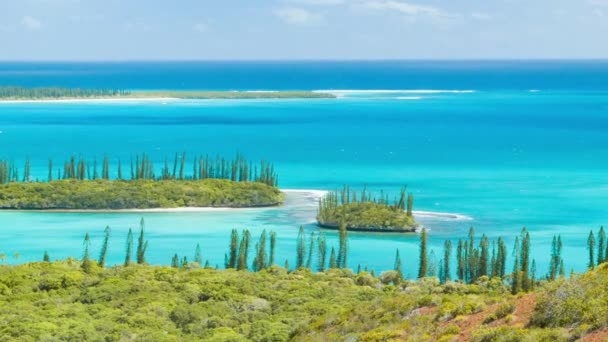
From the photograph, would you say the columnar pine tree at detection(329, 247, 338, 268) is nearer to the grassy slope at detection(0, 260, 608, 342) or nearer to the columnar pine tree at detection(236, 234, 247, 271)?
the columnar pine tree at detection(236, 234, 247, 271)

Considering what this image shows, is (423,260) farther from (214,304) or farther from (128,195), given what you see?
(128,195)

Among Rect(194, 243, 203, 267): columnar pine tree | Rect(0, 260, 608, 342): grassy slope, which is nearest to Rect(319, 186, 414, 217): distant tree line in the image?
Rect(194, 243, 203, 267): columnar pine tree

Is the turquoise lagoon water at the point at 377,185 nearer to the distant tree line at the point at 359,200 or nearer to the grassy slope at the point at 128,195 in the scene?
the distant tree line at the point at 359,200

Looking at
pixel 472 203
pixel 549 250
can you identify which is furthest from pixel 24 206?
pixel 549 250

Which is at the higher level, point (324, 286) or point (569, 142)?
point (569, 142)

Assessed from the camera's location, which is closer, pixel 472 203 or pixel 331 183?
pixel 472 203

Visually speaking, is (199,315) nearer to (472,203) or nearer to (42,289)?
(42,289)
